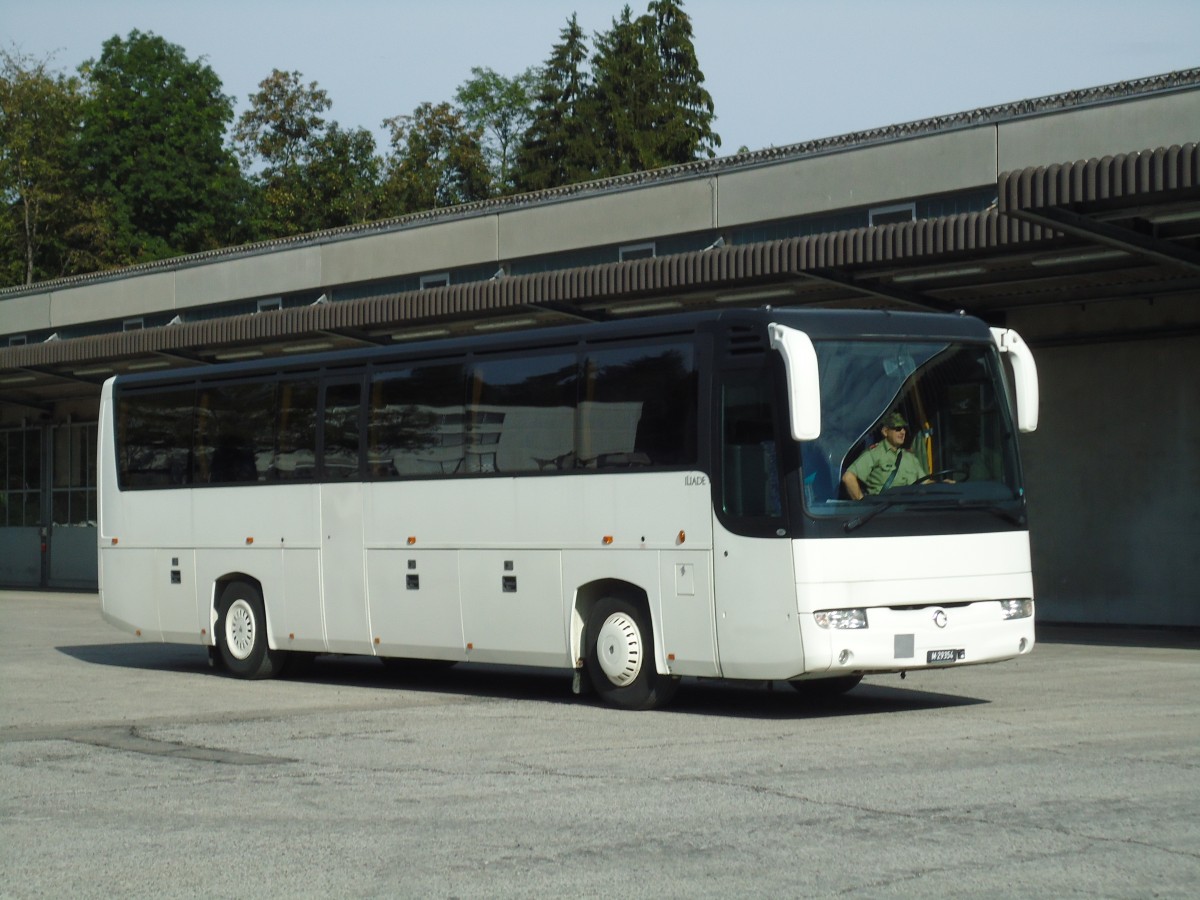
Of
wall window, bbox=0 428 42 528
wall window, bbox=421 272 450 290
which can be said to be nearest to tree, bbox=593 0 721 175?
wall window, bbox=0 428 42 528

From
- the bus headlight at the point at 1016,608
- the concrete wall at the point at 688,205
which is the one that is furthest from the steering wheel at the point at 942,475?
the concrete wall at the point at 688,205

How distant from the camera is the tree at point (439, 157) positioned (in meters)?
69.2

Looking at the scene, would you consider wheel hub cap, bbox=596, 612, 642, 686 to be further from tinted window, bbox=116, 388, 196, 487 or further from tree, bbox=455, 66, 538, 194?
tree, bbox=455, 66, 538, 194

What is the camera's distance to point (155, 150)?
248 ft

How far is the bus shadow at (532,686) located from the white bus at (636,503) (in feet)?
1.49

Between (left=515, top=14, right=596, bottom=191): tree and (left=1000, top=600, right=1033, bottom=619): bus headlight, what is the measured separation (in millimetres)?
54877

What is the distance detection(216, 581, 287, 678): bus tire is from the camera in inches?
703

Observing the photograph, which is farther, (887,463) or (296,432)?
(296,432)

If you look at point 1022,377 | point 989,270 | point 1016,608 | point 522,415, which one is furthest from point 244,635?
point 989,270

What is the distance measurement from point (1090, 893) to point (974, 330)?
25.4 feet

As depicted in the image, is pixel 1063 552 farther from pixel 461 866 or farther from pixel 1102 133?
pixel 461 866

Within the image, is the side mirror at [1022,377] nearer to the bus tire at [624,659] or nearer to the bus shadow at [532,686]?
the bus shadow at [532,686]

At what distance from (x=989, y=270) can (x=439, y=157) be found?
5083 centimetres

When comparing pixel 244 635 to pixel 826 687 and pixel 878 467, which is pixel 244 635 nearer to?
pixel 826 687
